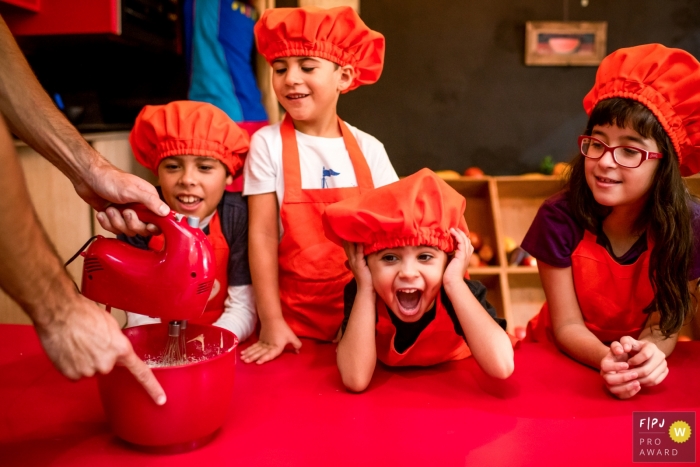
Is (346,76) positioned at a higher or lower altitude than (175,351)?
higher

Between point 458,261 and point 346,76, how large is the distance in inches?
29.0

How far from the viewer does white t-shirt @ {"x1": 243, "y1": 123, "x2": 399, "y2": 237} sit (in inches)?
61.4

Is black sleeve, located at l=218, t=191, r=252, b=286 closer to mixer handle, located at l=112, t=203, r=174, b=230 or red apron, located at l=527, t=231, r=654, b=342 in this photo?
mixer handle, located at l=112, t=203, r=174, b=230

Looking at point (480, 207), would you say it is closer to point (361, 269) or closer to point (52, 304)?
point (361, 269)

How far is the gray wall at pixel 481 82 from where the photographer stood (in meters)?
3.28

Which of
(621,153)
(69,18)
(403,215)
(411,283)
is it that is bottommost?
(411,283)

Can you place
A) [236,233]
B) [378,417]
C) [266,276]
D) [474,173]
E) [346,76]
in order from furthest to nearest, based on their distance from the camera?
1. [474,173]
2. [346,76]
3. [236,233]
4. [266,276]
5. [378,417]

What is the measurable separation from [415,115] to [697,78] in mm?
2219

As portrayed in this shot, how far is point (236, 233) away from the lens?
159cm

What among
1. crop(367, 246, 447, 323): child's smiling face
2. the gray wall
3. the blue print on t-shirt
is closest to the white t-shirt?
the blue print on t-shirt

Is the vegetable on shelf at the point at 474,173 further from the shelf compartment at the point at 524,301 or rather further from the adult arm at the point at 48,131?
the adult arm at the point at 48,131

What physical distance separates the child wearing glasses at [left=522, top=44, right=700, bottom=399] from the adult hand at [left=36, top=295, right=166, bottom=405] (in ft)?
2.82

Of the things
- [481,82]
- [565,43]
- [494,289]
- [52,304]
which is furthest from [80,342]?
[565,43]

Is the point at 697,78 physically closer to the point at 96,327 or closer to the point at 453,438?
the point at 453,438
